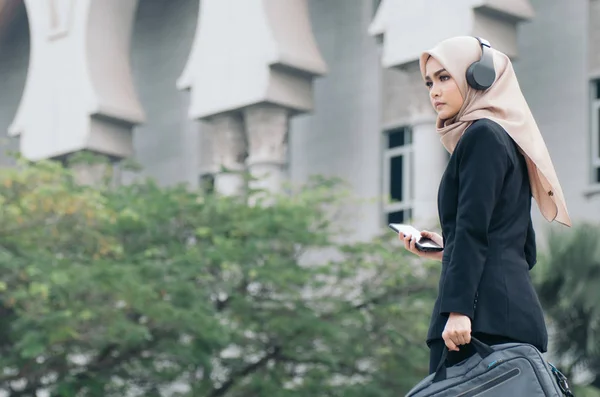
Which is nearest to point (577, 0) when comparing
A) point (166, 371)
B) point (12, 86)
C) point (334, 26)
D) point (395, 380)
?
point (334, 26)

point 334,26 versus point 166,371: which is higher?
point 334,26

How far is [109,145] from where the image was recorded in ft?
77.8

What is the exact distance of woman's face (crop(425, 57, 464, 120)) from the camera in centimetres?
438

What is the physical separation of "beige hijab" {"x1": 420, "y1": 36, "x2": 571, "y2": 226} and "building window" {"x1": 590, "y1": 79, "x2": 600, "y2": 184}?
14.4 m

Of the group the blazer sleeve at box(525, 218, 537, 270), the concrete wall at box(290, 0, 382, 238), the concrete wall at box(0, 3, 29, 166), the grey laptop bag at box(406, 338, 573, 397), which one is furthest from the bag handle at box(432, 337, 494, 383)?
the concrete wall at box(0, 3, 29, 166)

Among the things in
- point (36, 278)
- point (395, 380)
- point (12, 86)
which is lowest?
point (395, 380)

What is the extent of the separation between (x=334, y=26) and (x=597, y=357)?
9.38m

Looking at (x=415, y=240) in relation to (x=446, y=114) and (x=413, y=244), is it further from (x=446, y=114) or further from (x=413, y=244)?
(x=446, y=114)

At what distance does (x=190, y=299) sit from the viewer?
1478 centimetres

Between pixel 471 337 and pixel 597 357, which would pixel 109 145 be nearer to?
pixel 597 357

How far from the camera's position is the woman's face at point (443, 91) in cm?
438

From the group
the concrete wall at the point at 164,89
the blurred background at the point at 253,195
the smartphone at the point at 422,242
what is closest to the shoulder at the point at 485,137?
the smartphone at the point at 422,242

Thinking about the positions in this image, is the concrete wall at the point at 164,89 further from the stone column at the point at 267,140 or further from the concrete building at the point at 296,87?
the stone column at the point at 267,140

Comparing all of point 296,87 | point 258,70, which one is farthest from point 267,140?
point 258,70
